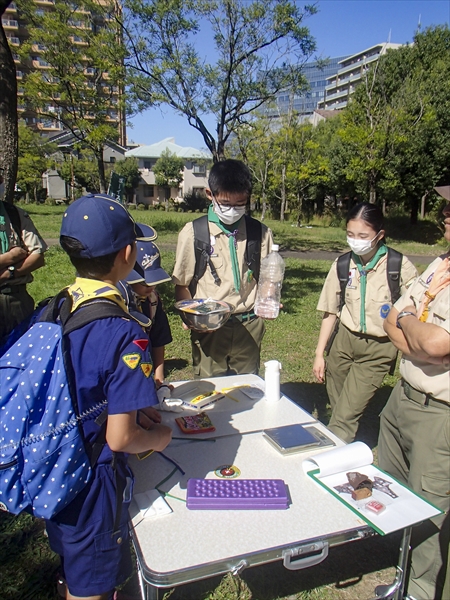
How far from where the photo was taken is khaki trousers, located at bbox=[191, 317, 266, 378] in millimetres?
3096

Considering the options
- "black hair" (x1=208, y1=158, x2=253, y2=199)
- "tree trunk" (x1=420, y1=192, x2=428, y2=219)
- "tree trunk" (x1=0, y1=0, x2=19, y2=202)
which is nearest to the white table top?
"black hair" (x1=208, y1=158, x2=253, y2=199)

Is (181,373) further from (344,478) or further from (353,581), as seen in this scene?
(344,478)

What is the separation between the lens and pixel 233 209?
2.87m

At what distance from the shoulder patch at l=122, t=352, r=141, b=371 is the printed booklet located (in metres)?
0.89

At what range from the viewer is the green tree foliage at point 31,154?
1056 inches

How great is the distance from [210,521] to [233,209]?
190 centimetres

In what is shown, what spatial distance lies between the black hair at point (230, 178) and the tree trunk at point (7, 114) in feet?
9.98

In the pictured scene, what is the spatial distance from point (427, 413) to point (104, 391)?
4.79 feet

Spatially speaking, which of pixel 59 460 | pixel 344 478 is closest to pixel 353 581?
pixel 344 478

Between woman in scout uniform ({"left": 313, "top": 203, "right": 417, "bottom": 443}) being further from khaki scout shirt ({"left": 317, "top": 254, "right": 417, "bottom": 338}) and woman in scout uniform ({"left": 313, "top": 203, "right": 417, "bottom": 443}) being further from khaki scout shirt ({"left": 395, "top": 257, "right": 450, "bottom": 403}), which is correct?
khaki scout shirt ({"left": 395, "top": 257, "right": 450, "bottom": 403})

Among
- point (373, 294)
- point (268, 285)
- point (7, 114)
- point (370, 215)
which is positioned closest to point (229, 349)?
point (268, 285)

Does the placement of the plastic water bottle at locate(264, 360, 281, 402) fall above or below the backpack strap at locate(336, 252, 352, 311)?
below

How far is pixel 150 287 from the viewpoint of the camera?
258 centimetres

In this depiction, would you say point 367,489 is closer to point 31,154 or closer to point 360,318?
→ point 360,318
